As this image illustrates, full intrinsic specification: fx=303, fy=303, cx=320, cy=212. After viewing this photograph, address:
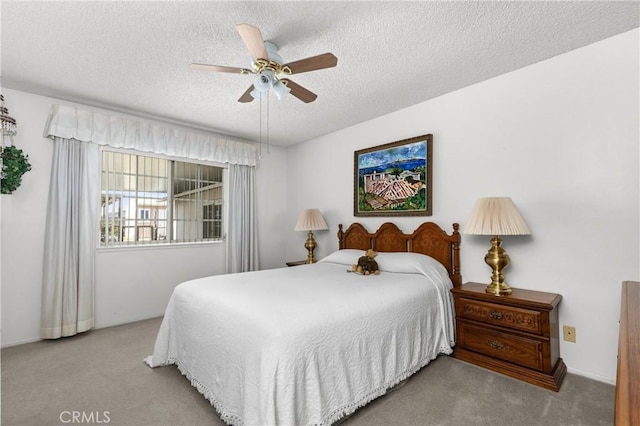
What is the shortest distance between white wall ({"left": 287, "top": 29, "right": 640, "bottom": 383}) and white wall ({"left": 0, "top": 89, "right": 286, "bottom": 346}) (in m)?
3.30

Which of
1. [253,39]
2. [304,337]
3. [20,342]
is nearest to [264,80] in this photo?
[253,39]

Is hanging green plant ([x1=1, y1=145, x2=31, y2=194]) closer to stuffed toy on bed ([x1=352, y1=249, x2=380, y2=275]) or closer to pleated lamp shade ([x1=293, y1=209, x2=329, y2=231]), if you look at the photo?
pleated lamp shade ([x1=293, y1=209, x2=329, y2=231])

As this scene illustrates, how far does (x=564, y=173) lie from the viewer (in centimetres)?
241

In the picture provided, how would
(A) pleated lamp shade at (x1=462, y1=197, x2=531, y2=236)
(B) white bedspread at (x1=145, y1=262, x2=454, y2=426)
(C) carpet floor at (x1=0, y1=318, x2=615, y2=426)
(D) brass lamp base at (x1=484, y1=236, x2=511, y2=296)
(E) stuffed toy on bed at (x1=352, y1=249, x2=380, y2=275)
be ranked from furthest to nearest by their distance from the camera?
(E) stuffed toy on bed at (x1=352, y1=249, x2=380, y2=275) < (D) brass lamp base at (x1=484, y1=236, x2=511, y2=296) < (A) pleated lamp shade at (x1=462, y1=197, x2=531, y2=236) < (C) carpet floor at (x1=0, y1=318, x2=615, y2=426) < (B) white bedspread at (x1=145, y1=262, x2=454, y2=426)

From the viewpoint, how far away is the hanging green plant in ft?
8.84

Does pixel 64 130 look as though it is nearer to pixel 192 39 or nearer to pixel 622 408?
pixel 192 39

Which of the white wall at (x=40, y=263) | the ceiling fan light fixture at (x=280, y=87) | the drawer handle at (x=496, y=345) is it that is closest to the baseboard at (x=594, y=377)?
the drawer handle at (x=496, y=345)

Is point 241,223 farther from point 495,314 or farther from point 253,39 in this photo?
point 495,314

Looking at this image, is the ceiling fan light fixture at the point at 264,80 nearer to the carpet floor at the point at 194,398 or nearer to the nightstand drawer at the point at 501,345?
the carpet floor at the point at 194,398

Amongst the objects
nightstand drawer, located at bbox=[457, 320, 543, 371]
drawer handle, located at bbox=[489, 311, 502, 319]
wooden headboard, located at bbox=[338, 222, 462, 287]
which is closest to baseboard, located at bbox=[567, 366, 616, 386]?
nightstand drawer, located at bbox=[457, 320, 543, 371]

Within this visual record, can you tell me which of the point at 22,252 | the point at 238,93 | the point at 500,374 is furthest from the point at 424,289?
the point at 22,252

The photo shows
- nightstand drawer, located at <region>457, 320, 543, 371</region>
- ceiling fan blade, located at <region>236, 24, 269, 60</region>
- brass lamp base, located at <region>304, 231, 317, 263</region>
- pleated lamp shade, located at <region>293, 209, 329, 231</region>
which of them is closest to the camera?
ceiling fan blade, located at <region>236, 24, 269, 60</region>

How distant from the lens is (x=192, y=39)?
2189mm

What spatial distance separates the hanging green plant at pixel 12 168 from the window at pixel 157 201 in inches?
32.2
